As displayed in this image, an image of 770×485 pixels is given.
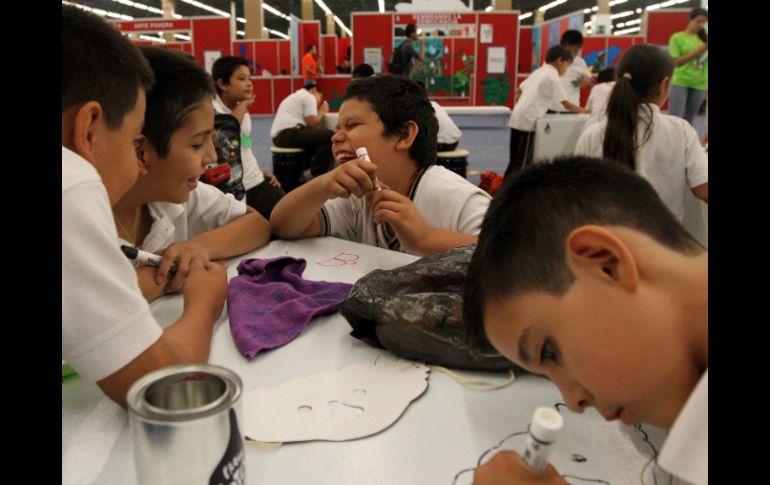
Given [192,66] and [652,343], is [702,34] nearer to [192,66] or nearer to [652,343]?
[192,66]

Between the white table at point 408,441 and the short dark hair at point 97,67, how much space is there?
375 mm

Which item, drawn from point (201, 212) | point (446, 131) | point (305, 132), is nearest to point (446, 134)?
point (446, 131)

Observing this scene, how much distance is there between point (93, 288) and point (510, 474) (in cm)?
47

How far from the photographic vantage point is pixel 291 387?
762 mm

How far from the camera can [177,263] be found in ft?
3.68

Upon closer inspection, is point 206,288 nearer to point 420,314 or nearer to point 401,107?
point 420,314

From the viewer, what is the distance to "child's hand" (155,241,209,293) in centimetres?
108

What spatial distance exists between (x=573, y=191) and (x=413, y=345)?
33 cm

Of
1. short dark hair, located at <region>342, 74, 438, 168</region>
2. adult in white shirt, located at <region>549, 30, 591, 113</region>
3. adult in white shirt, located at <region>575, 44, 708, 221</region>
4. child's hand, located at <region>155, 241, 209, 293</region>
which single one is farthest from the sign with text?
child's hand, located at <region>155, 241, 209, 293</region>

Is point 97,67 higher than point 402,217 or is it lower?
higher

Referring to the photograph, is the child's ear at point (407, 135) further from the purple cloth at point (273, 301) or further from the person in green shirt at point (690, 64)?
the person in green shirt at point (690, 64)

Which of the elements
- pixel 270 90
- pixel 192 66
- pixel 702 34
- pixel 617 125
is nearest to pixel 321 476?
pixel 192 66

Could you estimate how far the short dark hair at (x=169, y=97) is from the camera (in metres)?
1.17

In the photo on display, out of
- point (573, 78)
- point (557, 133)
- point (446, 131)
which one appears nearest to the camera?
point (557, 133)
